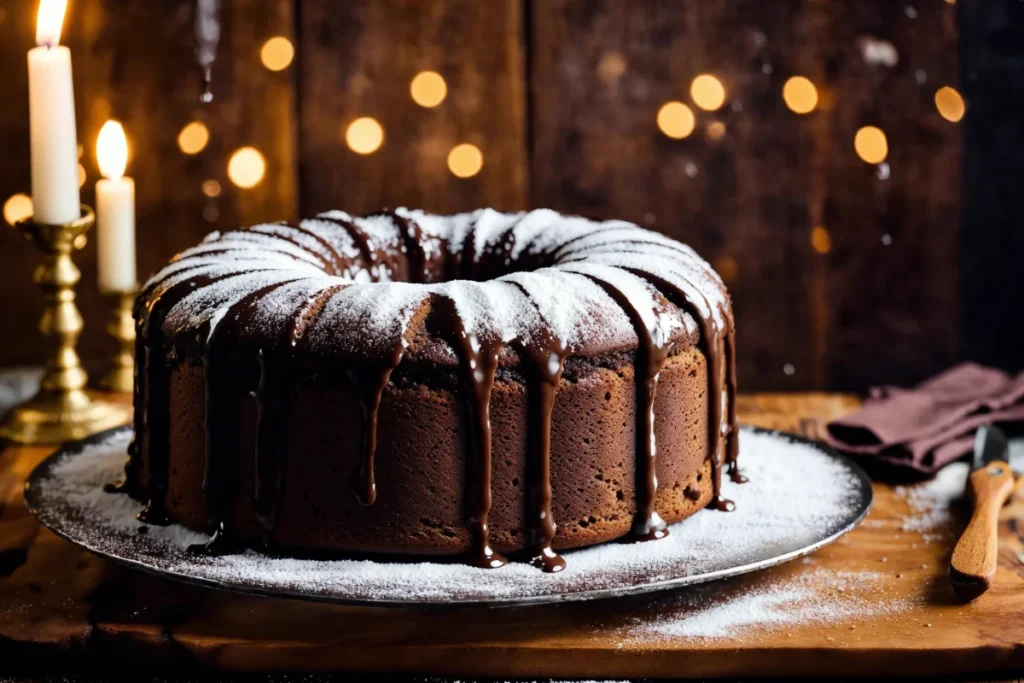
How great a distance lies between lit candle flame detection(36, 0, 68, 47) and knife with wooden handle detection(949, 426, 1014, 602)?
1638mm

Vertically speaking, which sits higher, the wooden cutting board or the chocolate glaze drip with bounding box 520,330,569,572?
the chocolate glaze drip with bounding box 520,330,569,572

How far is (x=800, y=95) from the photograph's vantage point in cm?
253

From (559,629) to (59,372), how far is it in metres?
1.25

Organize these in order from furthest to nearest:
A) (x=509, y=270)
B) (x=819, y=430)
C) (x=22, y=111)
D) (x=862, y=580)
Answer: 1. (x=22, y=111)
2. (x=819, y=430)
3. (x=509, y=270)
4. (x=862, y=580)

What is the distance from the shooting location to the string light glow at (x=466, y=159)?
2.54 m

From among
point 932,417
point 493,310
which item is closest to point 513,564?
point 493,310

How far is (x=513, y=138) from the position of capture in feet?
8.34

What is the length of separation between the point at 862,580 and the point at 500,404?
54 cm

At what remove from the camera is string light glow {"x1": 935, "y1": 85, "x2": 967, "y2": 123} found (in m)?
2.52

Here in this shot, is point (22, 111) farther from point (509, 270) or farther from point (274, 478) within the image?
point (274, 478)

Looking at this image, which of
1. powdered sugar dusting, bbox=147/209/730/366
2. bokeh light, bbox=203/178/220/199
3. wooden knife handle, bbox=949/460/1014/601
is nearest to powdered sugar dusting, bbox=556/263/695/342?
powdered sugar dusting, bbox=147/209/730/366

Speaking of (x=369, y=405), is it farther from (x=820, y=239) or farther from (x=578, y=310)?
(x=820, y=239)

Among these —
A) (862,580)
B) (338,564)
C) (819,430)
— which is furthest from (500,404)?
(819,430)

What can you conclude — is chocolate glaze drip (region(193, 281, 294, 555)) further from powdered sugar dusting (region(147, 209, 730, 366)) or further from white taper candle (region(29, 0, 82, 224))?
white taper candle (region(29, 0, 82, 224))
